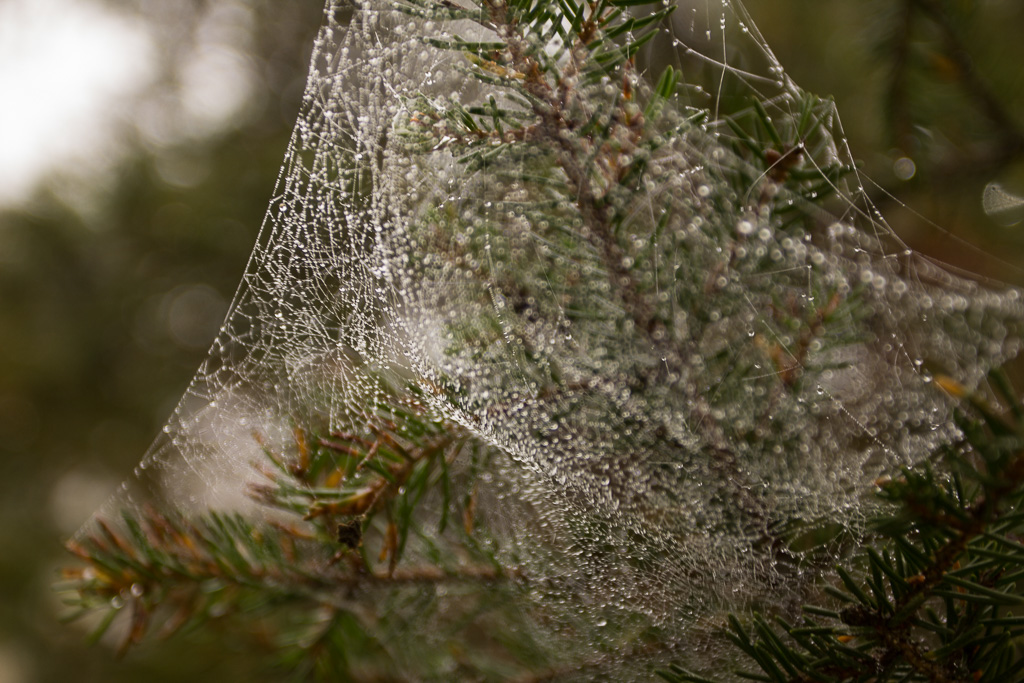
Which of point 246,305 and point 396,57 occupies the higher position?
point 396,57

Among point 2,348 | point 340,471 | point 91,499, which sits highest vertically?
point 340,471

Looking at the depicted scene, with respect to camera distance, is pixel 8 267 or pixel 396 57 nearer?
pixel 396 57

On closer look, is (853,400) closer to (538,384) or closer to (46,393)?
(538,384)

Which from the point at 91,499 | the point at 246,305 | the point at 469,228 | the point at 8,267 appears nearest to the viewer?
the point at 469,228

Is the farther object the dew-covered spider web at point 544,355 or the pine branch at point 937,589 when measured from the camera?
the dew-covered spider web at point 544,355

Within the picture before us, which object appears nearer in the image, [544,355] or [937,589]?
[937,589]

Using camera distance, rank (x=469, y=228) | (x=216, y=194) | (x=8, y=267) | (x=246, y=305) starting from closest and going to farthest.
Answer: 1. (x=469, y=228)
2. (x=246, y=305)
3. (x=216, y=194)
4. (x=8, y=267)

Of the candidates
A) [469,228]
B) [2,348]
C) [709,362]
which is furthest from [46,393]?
[709,362]

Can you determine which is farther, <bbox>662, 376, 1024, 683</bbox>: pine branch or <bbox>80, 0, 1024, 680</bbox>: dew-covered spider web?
<bbox>80, 0, 1024, 680</bbox>: dew-covered spider web
